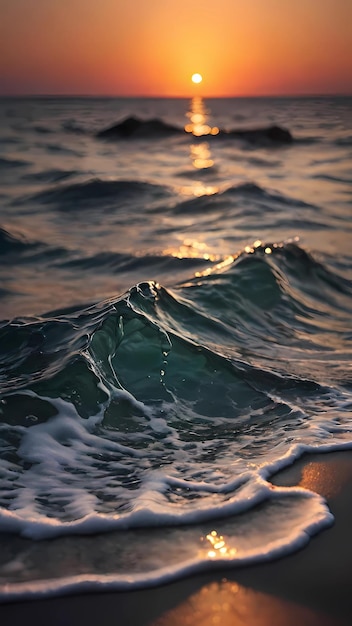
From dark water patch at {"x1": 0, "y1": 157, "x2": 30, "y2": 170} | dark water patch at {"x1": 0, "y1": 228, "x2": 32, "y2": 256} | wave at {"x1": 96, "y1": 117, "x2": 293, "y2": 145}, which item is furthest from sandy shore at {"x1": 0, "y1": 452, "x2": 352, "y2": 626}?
Result: wave at {"x1": 96, "y1": 117, "x2": 293, "y2": 145}

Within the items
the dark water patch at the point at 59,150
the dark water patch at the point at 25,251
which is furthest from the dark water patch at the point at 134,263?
the dark water patch at the point at 59,150

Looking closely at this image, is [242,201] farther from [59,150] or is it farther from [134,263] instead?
[59,150]

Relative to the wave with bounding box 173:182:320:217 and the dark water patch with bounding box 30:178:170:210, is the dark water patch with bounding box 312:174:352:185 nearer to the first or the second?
the wave with bounding box 173:182:320:217

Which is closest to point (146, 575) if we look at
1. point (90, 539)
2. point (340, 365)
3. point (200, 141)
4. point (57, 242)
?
point (90, 539)

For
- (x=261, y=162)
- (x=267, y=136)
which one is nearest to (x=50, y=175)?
(x=261, y=162)

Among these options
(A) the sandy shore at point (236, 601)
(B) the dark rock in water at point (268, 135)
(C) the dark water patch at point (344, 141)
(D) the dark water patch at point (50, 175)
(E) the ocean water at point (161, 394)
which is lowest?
(C) the dark water patch at point (344, 141)

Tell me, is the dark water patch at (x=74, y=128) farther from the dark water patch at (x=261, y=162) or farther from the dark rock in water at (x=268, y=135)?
the dark water patch at (x=261, y=162)

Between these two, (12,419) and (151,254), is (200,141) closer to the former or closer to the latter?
(151,254)
